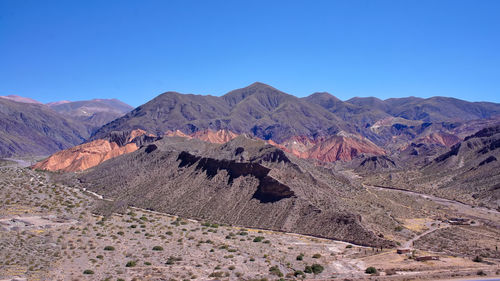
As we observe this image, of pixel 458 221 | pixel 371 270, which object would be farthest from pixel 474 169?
pixel 371 270

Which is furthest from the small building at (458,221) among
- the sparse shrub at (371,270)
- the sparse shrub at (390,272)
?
the sparse shrub at (371,270)

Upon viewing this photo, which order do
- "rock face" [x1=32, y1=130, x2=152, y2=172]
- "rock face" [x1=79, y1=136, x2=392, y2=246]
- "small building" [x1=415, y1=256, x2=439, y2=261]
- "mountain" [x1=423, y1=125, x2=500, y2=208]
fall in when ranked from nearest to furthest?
"small building" [x1=415, y1=256, x2=439, y2=261], "rock face" [x1=79, y1=136, x2=392, y2=246], "mountain" [x1=423, y1=125, x2=500, y2=208], "rock face" [x1=32, y1=130, x2=152, y2=172]

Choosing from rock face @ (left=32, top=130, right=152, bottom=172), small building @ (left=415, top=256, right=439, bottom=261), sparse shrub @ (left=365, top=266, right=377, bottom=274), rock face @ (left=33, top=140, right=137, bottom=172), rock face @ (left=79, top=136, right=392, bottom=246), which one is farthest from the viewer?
rock face @ (left=32, top=130, right=152, bottom=172)

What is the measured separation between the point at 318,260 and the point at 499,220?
46458 millimetres

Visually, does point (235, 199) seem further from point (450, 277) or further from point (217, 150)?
point (217, 150)

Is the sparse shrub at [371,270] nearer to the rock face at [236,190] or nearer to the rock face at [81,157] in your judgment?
the rock face at [236,190]

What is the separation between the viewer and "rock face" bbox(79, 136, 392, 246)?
62.4 meters

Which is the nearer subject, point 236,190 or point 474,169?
point 236,190

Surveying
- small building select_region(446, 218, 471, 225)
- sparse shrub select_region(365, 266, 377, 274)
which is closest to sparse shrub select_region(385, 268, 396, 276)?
sparse shrub select_region(365, 266, 377, 274)

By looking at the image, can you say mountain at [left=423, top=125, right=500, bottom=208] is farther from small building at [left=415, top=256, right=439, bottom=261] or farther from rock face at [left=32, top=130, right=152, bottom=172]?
rock face at [left=32, top=130, right=152, bottom=172]

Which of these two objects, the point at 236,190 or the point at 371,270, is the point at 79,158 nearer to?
the point at 236,190

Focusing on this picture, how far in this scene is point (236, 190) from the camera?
248 feet

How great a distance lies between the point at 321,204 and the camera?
67.8 meters

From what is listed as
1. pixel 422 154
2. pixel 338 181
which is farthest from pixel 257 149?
pixel 422 154
